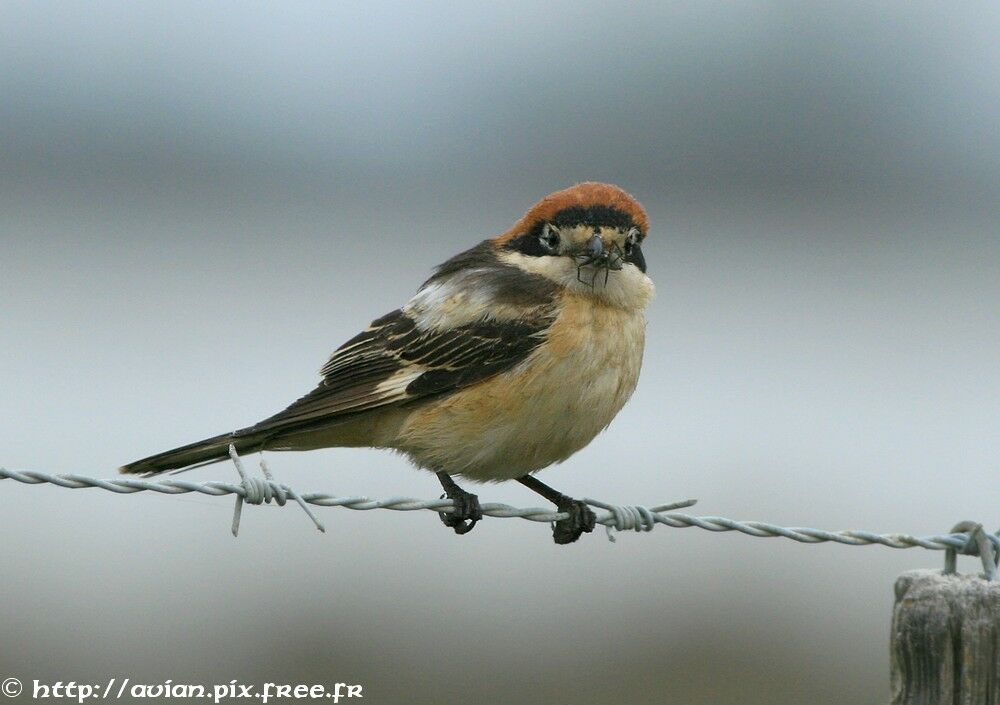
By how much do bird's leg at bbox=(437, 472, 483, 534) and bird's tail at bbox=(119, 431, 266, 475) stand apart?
31.1 inches

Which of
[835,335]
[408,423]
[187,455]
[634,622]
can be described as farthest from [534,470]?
[835,335]

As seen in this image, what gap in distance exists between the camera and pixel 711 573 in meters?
9.16

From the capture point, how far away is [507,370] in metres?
4.98

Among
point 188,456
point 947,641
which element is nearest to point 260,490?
point 188,456

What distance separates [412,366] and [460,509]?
1.95 feet

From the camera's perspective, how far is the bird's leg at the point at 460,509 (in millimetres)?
5164

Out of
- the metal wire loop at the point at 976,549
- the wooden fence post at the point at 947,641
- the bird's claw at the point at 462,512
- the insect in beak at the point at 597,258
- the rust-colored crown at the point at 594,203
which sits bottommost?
the wooden fence post at the point at 947,641

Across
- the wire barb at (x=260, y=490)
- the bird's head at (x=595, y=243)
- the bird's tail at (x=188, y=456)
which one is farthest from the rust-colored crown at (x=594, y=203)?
the wire barb at (x=260, y=490)

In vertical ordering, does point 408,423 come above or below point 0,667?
above

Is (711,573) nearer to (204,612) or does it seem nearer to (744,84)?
(204,612)

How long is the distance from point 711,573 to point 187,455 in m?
5.08

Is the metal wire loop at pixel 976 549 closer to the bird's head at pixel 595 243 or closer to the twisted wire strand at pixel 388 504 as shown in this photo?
the twisted wire strand at pixel 388 504

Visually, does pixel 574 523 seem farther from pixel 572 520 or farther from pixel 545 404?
pixel 545 404

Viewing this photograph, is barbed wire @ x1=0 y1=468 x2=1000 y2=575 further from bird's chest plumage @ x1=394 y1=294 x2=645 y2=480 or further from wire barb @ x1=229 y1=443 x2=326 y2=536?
bird's chest plumage @ x1=394 y1=294 x2=645 y2=480
